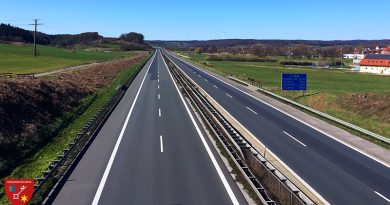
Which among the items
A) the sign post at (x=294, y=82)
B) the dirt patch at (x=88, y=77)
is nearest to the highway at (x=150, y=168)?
Answer: the sign post at (x=294, y=82)

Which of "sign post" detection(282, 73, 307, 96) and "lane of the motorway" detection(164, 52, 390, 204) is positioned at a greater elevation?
"sign post" detection(282, 73, 307, 96)

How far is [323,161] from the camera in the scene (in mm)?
22297

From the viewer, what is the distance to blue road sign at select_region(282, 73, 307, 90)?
50219mm

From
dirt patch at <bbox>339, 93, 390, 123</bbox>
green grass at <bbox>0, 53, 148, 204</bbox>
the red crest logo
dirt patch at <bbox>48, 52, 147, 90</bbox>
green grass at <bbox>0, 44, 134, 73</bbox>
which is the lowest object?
green grass at <bbox>0, 53, 148, 204</bbox>

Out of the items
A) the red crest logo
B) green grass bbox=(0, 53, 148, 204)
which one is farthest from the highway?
the red crest logo

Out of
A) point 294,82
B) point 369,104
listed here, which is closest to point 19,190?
point 369,104

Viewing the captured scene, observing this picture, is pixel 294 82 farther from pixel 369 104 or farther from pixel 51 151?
pixel 51 151

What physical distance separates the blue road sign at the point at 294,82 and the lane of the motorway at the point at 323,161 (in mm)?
13498

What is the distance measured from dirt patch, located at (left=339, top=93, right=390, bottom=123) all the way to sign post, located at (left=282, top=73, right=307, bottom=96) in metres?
5.30

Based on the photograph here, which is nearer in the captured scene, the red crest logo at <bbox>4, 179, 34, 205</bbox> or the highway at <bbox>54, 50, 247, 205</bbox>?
the red crest logo at <bbox>4, 179, 34, 205</bbox>

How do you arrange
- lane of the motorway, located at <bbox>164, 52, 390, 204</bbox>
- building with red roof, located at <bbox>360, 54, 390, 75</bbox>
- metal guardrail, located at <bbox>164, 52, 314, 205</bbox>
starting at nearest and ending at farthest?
metal guardrail, located at <bbox>164, 52, 314, 205</bbox> → lane of the motorway, located at <bbox>164, 52, 390, 204</bbox> → building with red roof, located at <bbox>360, 54, 390, 75</bbox>

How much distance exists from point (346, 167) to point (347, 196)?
15.5ft

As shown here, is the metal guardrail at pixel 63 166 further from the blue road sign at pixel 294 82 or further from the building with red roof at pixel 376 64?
the building with red roof at pixel 376 64

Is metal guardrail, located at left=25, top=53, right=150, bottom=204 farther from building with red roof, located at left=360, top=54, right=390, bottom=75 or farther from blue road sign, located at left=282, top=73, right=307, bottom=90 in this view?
building with red roof, located at left=360, top=54, right=390, bottom=75
